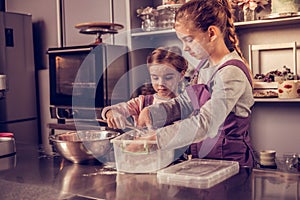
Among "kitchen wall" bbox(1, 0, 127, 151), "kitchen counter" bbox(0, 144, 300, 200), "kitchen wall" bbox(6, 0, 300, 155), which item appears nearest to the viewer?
"kitchen counter" bbox(0, 144, 300, 200)

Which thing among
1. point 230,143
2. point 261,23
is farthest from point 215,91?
point 261,23

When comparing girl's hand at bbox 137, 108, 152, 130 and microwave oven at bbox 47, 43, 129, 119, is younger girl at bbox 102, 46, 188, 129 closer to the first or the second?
girl's hand at bbox 137, 108, 152, 130

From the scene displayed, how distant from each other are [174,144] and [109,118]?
16.3 inches

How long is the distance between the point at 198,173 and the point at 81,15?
89.6 inches

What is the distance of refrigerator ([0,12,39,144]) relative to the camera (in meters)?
3.24

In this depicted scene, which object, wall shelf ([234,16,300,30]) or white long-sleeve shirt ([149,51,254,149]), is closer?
white long-sleeve shirt ([149,51,254,149])

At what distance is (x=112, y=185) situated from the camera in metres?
1.19

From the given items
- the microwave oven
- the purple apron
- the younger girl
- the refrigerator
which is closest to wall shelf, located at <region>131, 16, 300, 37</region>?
the microwave oven

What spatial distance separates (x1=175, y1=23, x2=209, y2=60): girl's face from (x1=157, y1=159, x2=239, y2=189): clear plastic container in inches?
21.8

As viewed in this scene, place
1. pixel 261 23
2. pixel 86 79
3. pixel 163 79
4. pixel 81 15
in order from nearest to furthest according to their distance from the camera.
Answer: pixel 163 79
pixel 261 23
pixel 86 79
pixel 81 15

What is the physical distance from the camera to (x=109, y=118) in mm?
1662

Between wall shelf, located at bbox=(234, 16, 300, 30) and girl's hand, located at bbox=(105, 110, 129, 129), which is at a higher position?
wall shelf, located at bbox=(234, 16, 300, 30)

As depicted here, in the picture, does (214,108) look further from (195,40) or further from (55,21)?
(55,21)

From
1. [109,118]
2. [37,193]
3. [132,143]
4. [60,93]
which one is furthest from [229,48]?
[60,93]
